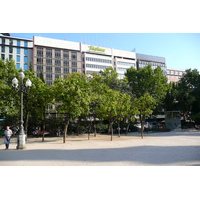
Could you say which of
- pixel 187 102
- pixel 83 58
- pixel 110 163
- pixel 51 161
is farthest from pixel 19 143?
pixel 83 58

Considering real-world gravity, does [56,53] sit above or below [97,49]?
below

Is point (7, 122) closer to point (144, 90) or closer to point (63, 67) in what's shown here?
point (144, 90)

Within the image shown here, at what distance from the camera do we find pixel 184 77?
37.8 meters

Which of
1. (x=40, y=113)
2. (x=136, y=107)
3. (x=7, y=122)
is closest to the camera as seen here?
(x=40, y=113)

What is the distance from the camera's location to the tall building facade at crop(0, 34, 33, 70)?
56906 mm

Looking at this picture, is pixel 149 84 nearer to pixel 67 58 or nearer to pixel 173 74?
pixel 67 58

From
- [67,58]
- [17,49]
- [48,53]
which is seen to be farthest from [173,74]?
[17,49]

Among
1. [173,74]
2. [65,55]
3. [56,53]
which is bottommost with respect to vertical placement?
[65,55]

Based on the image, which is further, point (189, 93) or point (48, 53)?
point (48, 53)

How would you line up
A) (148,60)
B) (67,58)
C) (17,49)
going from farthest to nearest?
(148,60), (67,58), (17,49)

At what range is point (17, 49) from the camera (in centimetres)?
5844

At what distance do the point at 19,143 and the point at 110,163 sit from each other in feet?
25.5

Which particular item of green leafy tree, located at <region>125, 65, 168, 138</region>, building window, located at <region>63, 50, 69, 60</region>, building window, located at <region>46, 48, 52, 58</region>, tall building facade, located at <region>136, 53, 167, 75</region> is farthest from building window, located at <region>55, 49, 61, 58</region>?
tall building facade, located at <region>136, 53, 167, 75</region>

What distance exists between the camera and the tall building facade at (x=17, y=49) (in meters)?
56.9
